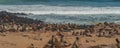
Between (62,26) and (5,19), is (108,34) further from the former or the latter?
(5,19)

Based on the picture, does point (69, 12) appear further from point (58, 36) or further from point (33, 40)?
point (33, 40)

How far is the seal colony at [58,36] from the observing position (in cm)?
886

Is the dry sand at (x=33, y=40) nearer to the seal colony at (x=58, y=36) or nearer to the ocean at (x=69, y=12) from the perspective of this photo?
the seal colony at (x=58, y=36)

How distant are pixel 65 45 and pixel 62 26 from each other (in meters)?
3.22

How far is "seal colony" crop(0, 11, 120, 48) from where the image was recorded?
886 centimetres

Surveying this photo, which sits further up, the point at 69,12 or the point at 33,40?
the point at 33,40

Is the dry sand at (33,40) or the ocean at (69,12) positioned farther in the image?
the ocean at (69,12)

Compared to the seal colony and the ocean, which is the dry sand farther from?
the ocean

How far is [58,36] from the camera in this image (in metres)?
10.3

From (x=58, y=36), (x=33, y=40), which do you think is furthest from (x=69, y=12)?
(x=33, y=40)

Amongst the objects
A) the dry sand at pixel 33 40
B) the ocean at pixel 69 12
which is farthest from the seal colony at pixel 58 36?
the ocean at pixel 69 12

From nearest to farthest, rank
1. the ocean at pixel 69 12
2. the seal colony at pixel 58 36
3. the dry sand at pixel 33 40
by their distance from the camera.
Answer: the seal colony at pixel 58 36
the dry sand at pixel 33 40
the ocean at pixel 69 12

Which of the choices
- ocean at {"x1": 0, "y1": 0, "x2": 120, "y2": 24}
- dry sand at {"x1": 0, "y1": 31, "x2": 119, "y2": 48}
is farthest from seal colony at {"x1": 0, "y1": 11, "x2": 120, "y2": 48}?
ocean at {"x1": 0, "y1": 0, "x2": 120, "y2": 24}

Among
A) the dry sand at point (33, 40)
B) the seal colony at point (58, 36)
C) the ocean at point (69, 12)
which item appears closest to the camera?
the seal colony at point (58, 36)
